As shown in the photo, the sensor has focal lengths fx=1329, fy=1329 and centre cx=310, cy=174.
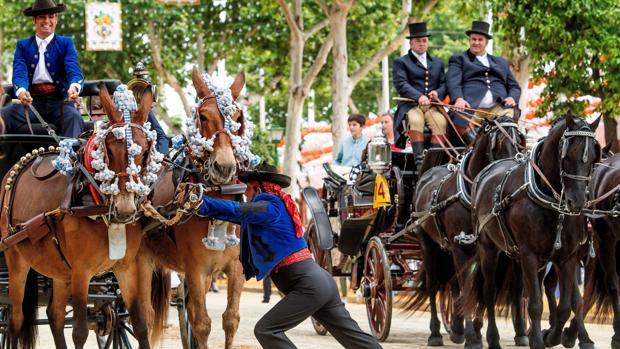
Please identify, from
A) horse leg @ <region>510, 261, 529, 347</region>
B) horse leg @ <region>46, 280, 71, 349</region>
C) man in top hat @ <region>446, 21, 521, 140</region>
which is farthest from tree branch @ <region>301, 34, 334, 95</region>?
horse leg @ <region>46, 280, 71, 349</region>

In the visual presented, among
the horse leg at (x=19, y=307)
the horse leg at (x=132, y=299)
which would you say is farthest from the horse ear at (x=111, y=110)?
the horse leg at (x=19, y=307)

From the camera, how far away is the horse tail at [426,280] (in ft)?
49.2

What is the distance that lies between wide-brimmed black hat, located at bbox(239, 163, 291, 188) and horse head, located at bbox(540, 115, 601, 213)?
2.81m

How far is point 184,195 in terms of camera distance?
9.37 metres

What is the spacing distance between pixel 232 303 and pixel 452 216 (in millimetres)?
3590

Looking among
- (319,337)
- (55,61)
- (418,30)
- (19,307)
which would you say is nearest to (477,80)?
(418,30)

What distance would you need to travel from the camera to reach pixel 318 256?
16922 mm

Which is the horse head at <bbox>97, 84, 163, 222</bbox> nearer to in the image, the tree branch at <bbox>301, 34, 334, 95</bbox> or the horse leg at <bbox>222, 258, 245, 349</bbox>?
the horse leg at <bbox>222, 258, 245, 349</bbox>

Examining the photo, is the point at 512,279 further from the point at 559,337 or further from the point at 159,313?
the point at 159,313

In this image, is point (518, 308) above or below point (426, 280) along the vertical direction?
below

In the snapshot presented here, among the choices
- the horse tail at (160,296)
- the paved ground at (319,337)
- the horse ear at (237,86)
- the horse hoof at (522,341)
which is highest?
the horse ear at (237,86)

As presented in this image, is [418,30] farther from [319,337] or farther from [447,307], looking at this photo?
[319,337]

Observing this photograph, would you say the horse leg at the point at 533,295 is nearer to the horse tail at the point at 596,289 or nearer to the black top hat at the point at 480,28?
the horse tail at the point at 596,289

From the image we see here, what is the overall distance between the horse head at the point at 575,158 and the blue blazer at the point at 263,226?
3.44 metres
